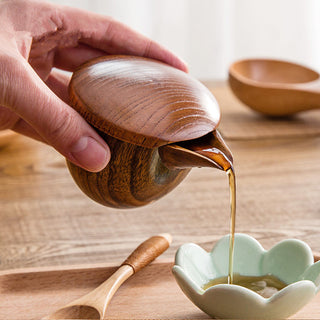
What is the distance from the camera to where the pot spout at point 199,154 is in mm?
689

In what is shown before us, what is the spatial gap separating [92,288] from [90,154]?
232 millimetres

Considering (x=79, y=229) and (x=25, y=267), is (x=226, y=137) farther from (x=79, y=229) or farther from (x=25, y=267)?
(x=25, y=267)

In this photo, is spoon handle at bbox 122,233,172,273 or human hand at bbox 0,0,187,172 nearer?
human hand at bbox 0,0,187,172

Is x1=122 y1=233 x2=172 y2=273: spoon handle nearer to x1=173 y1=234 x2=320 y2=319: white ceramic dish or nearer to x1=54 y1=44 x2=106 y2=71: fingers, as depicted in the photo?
x1=173 y1=234 x2=320 y2=319: white ceramic dish

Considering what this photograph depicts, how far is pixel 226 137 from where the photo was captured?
1.37 meters

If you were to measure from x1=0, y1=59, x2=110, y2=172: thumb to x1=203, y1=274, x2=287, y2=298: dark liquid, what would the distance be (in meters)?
0.23

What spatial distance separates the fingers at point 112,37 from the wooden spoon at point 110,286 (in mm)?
283

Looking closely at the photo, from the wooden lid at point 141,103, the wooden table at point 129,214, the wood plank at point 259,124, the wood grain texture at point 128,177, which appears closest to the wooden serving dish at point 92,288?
the wooden table at point 129,214

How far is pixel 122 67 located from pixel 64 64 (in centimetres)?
30

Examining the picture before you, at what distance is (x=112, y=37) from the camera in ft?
3.30

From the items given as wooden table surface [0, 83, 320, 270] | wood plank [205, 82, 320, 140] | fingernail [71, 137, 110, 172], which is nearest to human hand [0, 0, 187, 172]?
fingernail [71, 137, 110, 172]

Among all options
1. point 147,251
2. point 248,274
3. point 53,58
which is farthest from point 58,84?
point 248,274

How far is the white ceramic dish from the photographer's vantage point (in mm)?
674

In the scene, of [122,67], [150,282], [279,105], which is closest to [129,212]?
[150,282]
